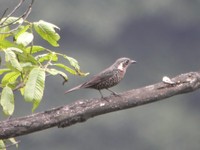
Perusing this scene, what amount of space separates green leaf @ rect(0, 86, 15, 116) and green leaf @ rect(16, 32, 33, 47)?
214mm

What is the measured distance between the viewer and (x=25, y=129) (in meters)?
4.01

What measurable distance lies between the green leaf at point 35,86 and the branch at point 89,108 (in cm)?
16

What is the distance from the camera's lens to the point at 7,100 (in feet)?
12.8

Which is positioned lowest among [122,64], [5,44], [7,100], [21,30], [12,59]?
[7,100]

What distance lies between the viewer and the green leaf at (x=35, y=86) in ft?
12.6

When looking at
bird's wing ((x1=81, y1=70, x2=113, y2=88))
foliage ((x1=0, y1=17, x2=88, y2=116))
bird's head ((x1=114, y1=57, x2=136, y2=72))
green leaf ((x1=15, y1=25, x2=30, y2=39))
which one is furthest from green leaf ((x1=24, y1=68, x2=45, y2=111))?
bird's head ((x1=114, y1=57, x2=136, y2=72))

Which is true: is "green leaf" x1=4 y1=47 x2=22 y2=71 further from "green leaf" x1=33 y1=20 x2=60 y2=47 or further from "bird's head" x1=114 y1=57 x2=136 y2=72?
"bird's head" x1=114 y1=57 x2=136 y2=72

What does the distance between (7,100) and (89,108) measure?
0.44 metres

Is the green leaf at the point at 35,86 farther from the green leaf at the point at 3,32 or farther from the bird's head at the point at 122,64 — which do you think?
the bird's head at the point at 122,64

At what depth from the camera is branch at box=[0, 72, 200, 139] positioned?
4.01m

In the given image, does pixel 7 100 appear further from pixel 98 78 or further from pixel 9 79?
pixel 98 78

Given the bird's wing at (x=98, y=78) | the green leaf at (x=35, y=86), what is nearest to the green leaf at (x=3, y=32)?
the green leaf at (x=35, y=86)

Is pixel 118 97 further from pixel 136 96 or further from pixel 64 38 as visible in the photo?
pixel 64 38

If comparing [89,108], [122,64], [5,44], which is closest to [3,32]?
[5,44]
